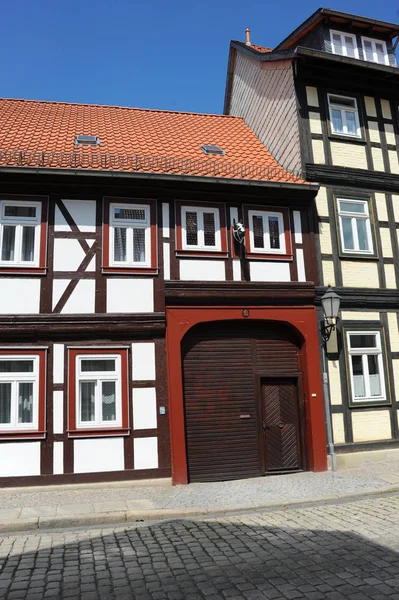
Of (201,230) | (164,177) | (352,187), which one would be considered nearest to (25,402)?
(201,230)

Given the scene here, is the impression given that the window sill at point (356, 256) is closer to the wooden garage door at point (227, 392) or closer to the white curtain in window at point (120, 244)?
the wooden garage door at point (227, 392)

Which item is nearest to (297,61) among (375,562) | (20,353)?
(20,353)

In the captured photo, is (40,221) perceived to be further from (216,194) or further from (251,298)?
(251,298)

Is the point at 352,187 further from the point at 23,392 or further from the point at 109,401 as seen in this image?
the point at 23,392

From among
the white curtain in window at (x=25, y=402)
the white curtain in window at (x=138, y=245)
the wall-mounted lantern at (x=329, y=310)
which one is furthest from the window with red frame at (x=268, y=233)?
the white curtain in window at (x=25, y=402)

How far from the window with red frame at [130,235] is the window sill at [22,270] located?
131 cm

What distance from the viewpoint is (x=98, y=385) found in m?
10.2

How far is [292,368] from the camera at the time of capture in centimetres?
1147

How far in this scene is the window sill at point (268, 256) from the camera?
1141 centimetres

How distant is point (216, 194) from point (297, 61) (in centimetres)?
418

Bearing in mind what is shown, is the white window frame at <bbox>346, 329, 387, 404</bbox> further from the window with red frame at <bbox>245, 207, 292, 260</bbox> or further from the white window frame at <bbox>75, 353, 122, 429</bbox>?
the white window frame at <bbox>75, 353, 122, 429</bbox>

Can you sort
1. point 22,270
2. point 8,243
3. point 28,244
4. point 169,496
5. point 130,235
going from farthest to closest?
1. point 130,235
2. point 28,244
3. point 8,243
4. point 22,270
5. point 169,496

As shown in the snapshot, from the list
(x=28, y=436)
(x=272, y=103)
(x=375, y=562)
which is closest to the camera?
(x=375, y=562)

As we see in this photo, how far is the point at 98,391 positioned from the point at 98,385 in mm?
120
